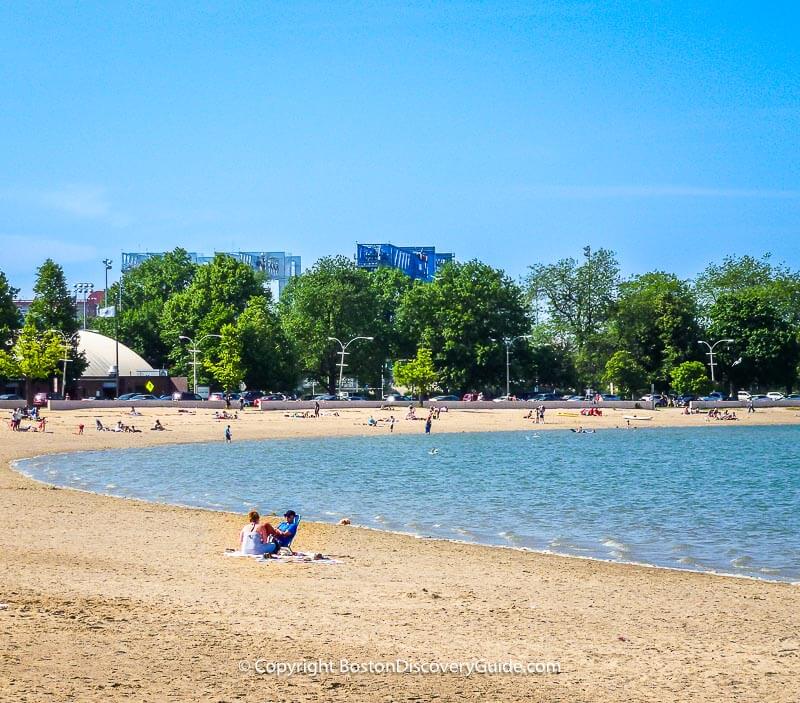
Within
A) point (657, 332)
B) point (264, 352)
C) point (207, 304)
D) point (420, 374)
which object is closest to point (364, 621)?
point (264, 352)

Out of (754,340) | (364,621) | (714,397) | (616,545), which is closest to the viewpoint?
(364,621)

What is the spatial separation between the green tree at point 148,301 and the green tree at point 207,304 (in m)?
2.36

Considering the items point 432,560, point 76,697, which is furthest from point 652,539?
point 76,697

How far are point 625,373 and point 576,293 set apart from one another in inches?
692

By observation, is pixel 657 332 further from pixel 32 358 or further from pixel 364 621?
pixel 364 621

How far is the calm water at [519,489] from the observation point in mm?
24797

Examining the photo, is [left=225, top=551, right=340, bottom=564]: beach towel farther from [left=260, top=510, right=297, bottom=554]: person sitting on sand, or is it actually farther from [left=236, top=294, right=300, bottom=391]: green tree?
[left=236, top=294, right=300, bottom=391]: green tree

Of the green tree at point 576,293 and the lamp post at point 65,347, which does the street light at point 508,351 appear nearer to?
the green tree at point 576,293

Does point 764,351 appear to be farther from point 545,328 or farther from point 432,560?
point 432,560

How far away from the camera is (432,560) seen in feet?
66.6

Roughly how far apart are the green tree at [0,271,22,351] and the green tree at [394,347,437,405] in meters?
38.4

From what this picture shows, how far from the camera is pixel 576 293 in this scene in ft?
406

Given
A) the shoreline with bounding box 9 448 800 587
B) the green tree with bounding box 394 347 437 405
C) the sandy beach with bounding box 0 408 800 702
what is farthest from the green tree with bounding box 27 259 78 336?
the sandy beach with bounding box 0 408 800 702

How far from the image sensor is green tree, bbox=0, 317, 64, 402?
298 ft
